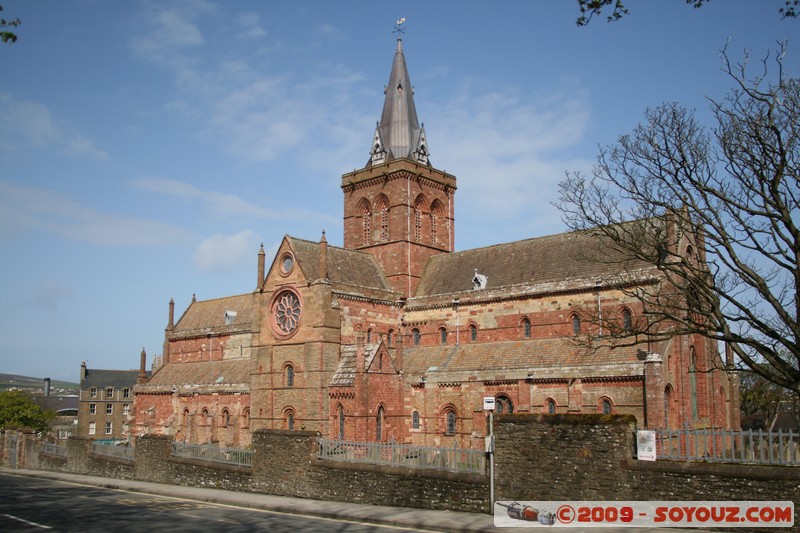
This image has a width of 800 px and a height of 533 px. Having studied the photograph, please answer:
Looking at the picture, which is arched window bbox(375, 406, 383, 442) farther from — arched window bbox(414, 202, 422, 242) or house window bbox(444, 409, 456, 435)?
arched window bbox(414, 202, 422, 242)

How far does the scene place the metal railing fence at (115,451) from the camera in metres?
33.9

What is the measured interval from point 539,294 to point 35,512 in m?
26.0

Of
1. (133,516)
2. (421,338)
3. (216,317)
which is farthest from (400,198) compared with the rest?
(133,516)

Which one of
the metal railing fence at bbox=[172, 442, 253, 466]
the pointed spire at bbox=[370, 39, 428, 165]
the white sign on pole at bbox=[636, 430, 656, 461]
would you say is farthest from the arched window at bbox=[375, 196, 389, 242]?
the white sign on pole at bbox=[636, 430, 656, 461]

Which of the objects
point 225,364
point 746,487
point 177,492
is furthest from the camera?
point 225,364

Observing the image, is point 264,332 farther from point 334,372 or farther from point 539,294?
point 539,294

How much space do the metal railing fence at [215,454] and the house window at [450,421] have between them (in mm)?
13326

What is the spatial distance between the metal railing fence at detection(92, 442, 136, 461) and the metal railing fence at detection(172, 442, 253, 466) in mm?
3887

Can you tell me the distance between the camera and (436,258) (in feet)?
160

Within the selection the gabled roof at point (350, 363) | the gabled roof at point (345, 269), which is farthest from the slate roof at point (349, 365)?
the gabled roof at point (345, 269)

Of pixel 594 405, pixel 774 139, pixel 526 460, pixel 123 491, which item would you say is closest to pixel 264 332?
pixel 123 491

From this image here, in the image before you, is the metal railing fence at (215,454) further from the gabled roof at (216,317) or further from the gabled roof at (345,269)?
the gabled roof at (216,317)

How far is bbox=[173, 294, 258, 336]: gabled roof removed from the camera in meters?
57.1

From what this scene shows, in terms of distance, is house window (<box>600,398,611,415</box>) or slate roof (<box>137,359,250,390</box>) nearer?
house window (<box>600,398,611,415</box>)
